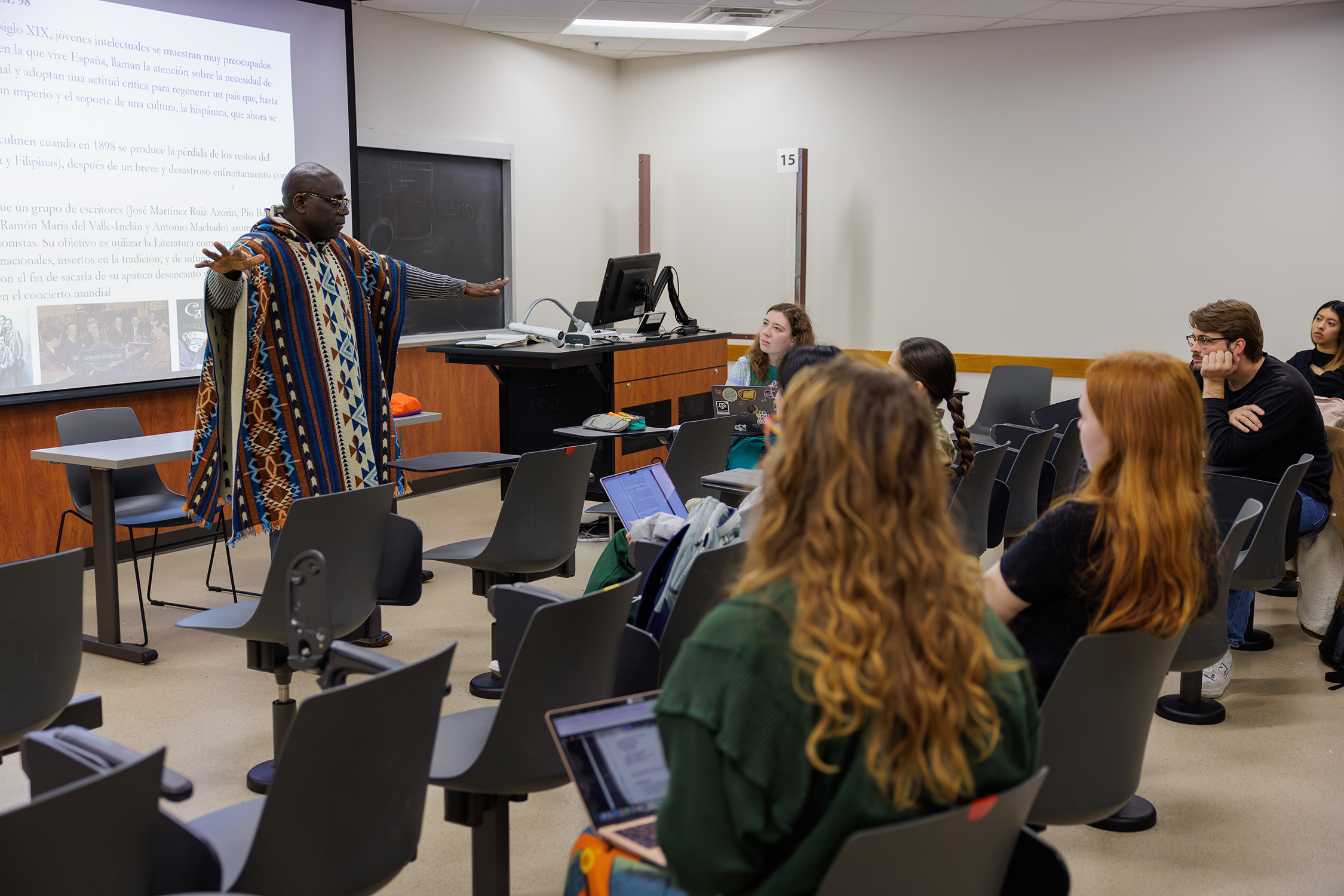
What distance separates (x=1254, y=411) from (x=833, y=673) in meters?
3.17

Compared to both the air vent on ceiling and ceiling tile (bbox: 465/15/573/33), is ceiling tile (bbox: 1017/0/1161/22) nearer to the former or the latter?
the air vent on ceiling

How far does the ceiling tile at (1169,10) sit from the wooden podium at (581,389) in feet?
10.6

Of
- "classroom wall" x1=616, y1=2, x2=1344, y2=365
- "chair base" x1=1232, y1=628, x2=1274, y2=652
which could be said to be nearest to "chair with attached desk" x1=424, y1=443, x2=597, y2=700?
"chair base" x1=1232, y1=628, x2=1274, y2=652

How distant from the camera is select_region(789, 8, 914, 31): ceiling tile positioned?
614 cm

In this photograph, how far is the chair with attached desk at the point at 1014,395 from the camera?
580 cm

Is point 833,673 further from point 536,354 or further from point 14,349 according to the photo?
point 14,349

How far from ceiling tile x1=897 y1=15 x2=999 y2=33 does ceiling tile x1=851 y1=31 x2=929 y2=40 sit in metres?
0.07

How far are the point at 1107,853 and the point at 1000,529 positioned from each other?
Answer: 1.62m

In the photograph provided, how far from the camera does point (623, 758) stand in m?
1.41

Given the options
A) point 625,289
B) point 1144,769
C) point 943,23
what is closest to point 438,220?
point 625,289

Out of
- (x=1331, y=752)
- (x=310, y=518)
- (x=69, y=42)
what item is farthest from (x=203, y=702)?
(x=1331, y=752)

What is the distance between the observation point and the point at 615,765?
4.59 ft

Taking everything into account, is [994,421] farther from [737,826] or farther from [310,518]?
[737,826]

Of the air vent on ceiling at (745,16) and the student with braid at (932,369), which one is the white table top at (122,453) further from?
the air vent on ceiling at (745,16)
